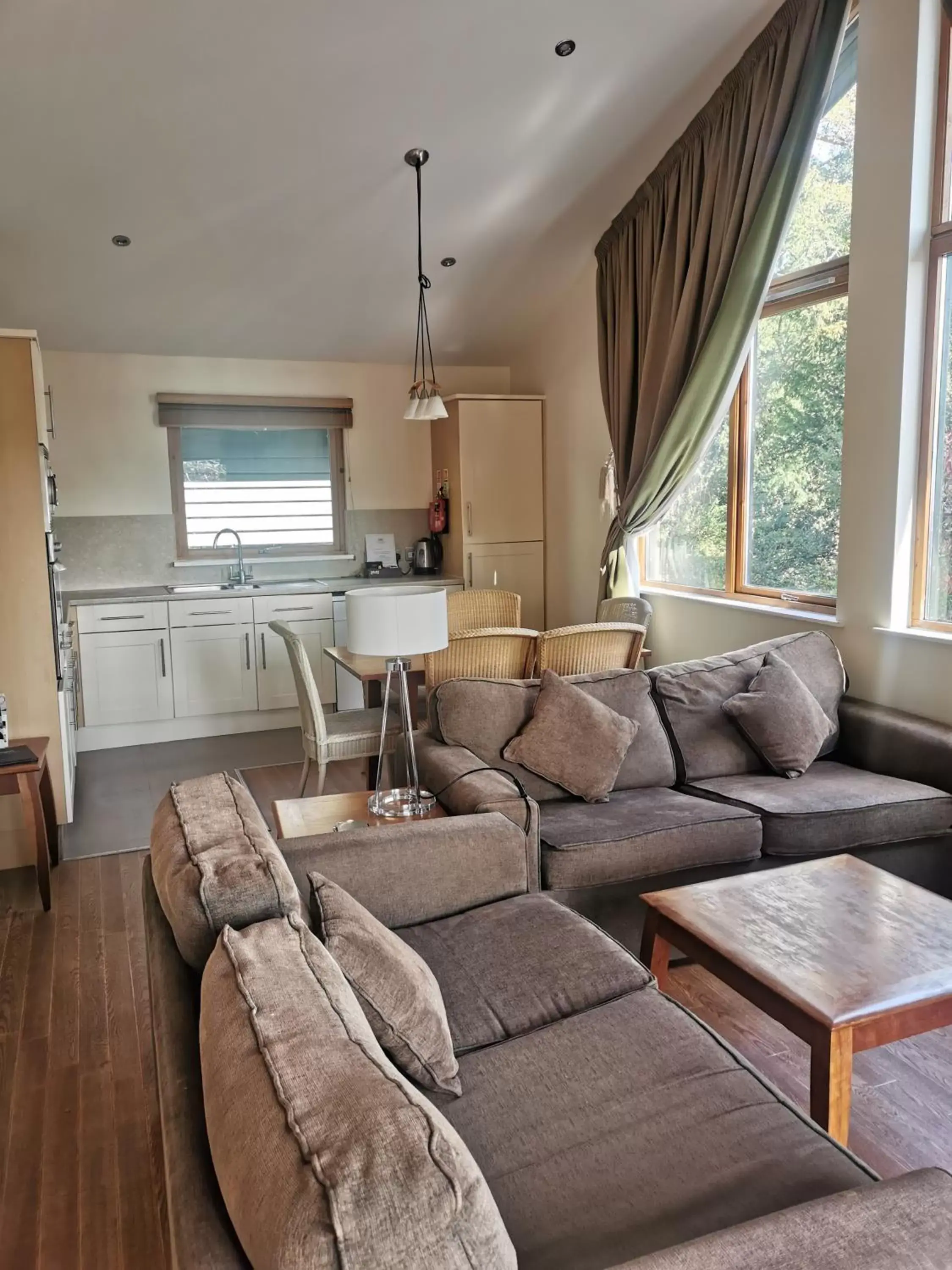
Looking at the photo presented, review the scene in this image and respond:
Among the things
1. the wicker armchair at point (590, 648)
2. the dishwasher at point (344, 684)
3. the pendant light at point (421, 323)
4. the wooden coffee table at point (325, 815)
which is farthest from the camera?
the dishwasher at point (344, 684)

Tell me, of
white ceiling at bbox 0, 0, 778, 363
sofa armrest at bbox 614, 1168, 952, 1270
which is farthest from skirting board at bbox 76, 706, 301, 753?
sofa armrest at bbox 614, 1168, 952, 1270

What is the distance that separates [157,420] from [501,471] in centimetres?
231

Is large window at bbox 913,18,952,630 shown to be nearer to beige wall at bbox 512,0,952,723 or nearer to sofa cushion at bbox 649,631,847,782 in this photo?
beige wall at bbox 512,0,952,723

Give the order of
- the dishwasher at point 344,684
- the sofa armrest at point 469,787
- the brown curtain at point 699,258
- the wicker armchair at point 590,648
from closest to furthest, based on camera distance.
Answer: the sofa armrest at point 469,787 → the brown curtain at point 699,258 → the wicker armchair at point 590,648 → the dishwasher at point 344,684

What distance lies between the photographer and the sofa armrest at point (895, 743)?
322cm

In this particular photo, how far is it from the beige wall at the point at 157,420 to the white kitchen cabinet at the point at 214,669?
0.97 meters

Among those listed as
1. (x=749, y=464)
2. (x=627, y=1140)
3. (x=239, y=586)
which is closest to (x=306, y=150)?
(x=749, y=464)

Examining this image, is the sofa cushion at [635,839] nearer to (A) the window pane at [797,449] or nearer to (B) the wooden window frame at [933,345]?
(B) the wooden window frame at [933,345]

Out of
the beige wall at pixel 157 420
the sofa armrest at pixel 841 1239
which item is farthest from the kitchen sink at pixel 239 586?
the sofa armrest at pixel 841 1239

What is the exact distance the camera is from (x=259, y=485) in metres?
6.36

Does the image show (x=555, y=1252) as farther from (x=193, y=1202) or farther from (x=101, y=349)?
(x=101, y=349)

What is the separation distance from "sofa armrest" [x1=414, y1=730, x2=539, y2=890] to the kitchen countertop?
2221 millimetres

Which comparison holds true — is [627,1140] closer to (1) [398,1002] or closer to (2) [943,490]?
(1) [398,1002]

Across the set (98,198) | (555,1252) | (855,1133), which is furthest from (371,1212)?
(98,198)
